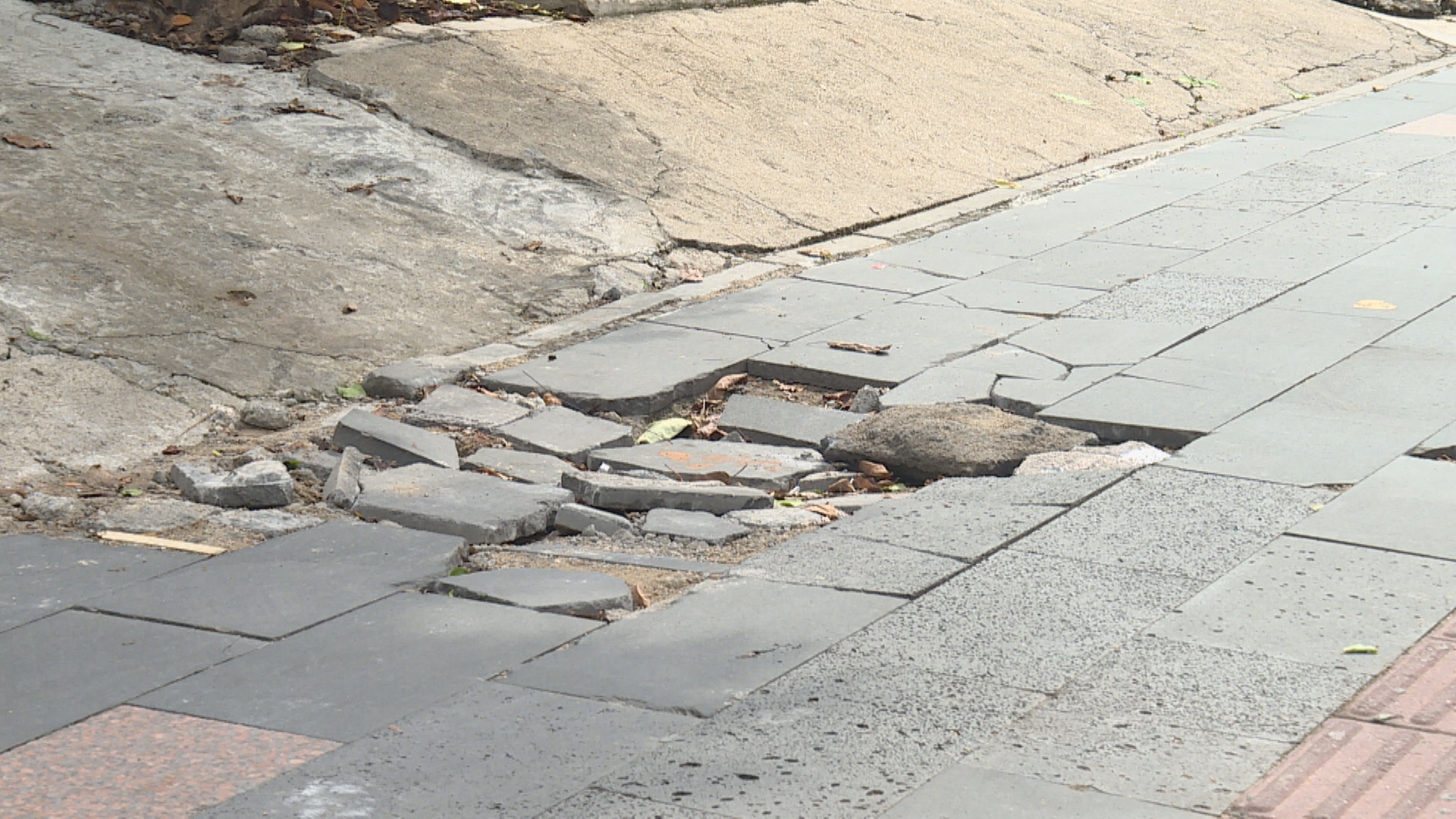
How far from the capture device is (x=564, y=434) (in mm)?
4926

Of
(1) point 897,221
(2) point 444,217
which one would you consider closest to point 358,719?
(2) point 444,217

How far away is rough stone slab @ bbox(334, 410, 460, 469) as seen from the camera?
467 cm

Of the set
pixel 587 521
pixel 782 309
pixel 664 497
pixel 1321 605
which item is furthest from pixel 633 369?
pixel 1321 605

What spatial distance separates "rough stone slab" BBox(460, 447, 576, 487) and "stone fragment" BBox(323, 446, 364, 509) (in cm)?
33

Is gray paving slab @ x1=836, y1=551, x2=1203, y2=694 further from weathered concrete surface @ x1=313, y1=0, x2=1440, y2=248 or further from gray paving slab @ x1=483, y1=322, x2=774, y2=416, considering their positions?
weathered concrete surface @ x1=313, y1=0, x2=1440, y2=248

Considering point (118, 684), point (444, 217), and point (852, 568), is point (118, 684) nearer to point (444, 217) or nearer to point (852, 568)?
point (852, 568)

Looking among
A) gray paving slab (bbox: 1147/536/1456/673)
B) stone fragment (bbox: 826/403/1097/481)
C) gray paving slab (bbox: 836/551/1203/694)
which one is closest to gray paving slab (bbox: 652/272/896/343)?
stone fragment (bbox: 826/403/1097/481)

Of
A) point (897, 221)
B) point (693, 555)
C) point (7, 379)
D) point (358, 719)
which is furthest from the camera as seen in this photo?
point (897, 221)

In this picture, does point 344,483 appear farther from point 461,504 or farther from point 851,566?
point 851,566

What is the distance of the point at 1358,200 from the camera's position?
783 centimetres

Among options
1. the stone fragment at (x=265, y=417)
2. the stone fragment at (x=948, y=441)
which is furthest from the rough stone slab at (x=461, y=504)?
the stone fragment at (x=948, y=441)

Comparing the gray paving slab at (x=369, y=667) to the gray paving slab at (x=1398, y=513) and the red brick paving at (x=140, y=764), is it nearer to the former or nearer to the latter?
the red brick paving at (x=140, y=764)

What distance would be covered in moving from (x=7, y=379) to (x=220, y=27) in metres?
3.70

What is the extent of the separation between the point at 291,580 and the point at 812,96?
228 inches
